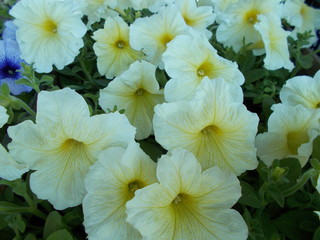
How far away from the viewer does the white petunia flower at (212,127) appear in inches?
23.2

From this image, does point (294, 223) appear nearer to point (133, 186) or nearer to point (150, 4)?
point (133, 186)

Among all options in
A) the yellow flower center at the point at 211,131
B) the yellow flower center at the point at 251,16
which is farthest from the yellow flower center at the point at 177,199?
the yellow flower center at the point at 251,16

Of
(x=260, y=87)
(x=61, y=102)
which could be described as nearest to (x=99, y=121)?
(x=61, y=102)

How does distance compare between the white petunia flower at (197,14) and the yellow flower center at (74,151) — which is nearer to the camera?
the yellow flower center at (74,151)

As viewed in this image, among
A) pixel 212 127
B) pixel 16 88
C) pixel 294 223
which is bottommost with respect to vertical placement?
pixel 294 223

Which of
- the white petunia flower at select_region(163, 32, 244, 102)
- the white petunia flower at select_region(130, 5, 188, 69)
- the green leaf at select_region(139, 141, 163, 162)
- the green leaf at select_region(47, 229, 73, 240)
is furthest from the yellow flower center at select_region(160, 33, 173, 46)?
the green leaf at select_region(47, 229, 73, 240)

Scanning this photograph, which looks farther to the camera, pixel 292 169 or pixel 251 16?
pixel 251 16

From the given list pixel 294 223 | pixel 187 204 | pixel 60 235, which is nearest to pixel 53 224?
pixel 60 235

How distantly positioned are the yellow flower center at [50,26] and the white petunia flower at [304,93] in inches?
23.1

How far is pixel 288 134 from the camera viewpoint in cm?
69

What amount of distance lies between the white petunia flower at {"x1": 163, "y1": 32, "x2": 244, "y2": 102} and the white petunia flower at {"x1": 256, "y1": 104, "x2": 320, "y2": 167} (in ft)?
0.40

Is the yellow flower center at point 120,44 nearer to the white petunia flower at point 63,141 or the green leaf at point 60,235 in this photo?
the white petunia flower at point 63,141

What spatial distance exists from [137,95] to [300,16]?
708 millimetres

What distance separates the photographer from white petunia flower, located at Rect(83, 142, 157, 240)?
1.81 feet
